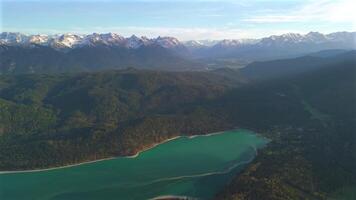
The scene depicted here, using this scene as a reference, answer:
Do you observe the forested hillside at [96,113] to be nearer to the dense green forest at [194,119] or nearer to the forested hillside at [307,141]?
the dense green forest at [194,119]

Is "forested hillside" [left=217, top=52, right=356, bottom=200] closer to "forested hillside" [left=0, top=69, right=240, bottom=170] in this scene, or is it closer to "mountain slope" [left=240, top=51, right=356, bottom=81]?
"forested hillside" [left=0, top=69, right=240, bottom=170]

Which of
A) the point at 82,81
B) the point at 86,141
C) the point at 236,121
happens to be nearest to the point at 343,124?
the point at 236,121

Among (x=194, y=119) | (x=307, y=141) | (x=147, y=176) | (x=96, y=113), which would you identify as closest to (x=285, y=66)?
(x=194, y=119)

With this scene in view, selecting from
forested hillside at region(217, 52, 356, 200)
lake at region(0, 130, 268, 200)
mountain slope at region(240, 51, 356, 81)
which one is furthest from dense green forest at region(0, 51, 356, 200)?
mountain slope at region(240, 51, 356, 81)

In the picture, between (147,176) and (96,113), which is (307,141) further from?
(96,113)

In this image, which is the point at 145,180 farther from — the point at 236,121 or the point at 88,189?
the point at 236,121

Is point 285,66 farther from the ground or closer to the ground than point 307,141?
farther from the ground

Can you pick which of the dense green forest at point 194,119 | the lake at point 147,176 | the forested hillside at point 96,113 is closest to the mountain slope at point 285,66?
the forested hillside at point 96,113
